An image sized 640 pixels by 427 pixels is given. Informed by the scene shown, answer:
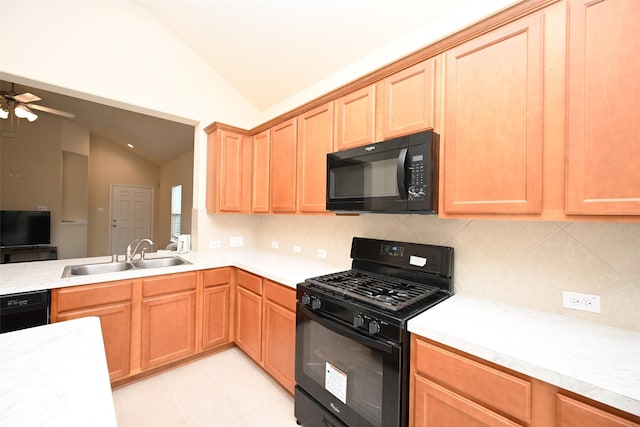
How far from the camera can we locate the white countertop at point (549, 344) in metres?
0.79

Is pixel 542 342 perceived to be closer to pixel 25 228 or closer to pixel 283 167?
pixel 283 167

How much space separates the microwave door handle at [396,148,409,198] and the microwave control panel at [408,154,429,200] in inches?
1.1

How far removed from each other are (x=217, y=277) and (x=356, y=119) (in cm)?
189

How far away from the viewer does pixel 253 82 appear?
315cm

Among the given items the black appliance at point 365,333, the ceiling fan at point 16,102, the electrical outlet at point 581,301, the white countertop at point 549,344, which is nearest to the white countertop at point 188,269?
the black appliance at point 365,333

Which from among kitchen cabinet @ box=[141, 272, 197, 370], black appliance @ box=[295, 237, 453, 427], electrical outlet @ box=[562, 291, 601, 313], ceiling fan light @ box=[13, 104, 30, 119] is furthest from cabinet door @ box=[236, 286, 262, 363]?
ceiling fan light @ box=[13, 104, 30, 119]

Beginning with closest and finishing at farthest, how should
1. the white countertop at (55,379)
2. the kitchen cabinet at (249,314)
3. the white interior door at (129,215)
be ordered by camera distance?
the white countertop at (55,379) → the kitchen cabinet at (249,314) → the white interior door at (129,215)

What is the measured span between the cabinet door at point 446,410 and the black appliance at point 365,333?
61mm

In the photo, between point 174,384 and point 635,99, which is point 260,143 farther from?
point 635,99

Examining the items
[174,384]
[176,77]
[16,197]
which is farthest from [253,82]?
[16,197]

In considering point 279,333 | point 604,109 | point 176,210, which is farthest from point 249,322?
point 176,210

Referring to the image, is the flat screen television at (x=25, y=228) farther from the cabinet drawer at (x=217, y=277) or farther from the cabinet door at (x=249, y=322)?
the cabinet door at (x=249, y=322)

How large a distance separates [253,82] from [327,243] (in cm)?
214

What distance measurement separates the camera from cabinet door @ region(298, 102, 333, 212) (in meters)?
2.07
